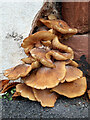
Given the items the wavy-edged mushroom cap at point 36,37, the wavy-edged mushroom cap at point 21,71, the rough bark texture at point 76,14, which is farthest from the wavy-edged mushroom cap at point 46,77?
the rough bark texture at point 76,14

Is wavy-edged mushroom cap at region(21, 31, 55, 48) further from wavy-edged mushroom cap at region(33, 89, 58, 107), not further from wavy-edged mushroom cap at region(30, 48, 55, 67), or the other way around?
wavy-edged mushroom cap at region(33, 89, 58, 107)

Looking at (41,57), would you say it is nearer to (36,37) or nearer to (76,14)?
(36,37)

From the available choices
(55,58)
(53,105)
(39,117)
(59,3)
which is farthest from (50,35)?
(39,117)

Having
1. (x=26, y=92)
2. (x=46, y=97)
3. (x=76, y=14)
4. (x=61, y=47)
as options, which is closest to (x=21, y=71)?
(x=26, y=92)

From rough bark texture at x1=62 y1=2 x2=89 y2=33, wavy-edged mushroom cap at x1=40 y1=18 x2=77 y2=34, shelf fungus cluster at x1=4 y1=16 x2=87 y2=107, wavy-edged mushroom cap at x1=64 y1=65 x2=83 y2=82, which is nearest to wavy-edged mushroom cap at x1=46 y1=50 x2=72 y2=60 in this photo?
shelf fungus cluster at x1=4 y1=16 x2=87 y2=107

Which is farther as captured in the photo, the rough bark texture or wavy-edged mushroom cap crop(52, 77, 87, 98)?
the rough bark texture

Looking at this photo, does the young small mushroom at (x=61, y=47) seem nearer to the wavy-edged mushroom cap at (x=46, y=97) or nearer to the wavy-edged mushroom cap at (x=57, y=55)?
the wavy-edged mushroom cap at (x=57, y=55)

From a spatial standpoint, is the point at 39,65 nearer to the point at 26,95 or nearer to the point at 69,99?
the point at 26,95
